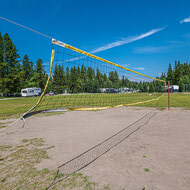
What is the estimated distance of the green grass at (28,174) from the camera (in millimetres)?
2176

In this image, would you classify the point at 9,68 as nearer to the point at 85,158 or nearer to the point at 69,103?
the point at 69,103

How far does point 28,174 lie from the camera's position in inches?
98.3

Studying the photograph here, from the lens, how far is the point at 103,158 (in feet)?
9.96

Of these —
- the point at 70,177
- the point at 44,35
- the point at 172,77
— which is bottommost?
the point at 70,177

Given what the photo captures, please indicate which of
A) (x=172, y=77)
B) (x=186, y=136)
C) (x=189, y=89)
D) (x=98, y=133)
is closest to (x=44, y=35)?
(x=98, y=133)

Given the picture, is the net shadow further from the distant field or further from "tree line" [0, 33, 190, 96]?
the distant field

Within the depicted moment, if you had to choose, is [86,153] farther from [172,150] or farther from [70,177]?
[172,150]

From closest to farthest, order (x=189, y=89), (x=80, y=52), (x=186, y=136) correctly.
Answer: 1. (x=186, y=136)
2. (x=80, y=52)
3. (x=189, y=89)

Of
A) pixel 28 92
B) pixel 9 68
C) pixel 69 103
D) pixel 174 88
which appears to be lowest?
pixel 69 103

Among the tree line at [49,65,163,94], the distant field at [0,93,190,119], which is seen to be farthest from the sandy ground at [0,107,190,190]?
the distant field at [0,93,190,119]

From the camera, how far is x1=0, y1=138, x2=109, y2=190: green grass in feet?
7.14

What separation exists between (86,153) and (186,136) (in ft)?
10.2

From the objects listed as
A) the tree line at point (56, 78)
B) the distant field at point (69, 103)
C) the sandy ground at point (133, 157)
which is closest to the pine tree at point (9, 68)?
the tree line at point (56, 78)

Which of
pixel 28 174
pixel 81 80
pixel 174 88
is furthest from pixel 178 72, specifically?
pixel 28 174
